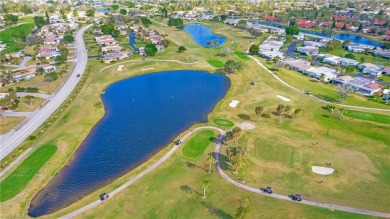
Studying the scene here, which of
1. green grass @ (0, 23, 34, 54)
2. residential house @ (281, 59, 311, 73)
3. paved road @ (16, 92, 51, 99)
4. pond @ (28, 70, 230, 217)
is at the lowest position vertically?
pond @ (28, 70, 230, 217)

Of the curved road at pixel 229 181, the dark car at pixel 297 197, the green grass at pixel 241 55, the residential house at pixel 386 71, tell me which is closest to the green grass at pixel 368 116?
the curved road at pixel 229 181

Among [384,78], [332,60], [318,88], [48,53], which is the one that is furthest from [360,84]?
[48,53]

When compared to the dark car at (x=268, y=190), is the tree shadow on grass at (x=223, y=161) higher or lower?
lower

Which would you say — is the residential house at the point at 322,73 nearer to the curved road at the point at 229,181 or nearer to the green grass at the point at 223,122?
the green grass at the point at 223,122

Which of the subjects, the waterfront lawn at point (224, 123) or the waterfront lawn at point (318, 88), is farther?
the waterfront lawn at point (318, 88)

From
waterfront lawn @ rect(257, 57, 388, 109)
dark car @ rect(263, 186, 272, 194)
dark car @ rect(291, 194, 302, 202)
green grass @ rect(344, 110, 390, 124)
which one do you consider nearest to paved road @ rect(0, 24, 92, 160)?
dark car @ rect(263, 186, 272, 194)

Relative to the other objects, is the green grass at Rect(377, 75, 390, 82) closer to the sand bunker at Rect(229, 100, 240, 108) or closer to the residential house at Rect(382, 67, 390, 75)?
the residential house at Rect(382, 67, 390, 75)
